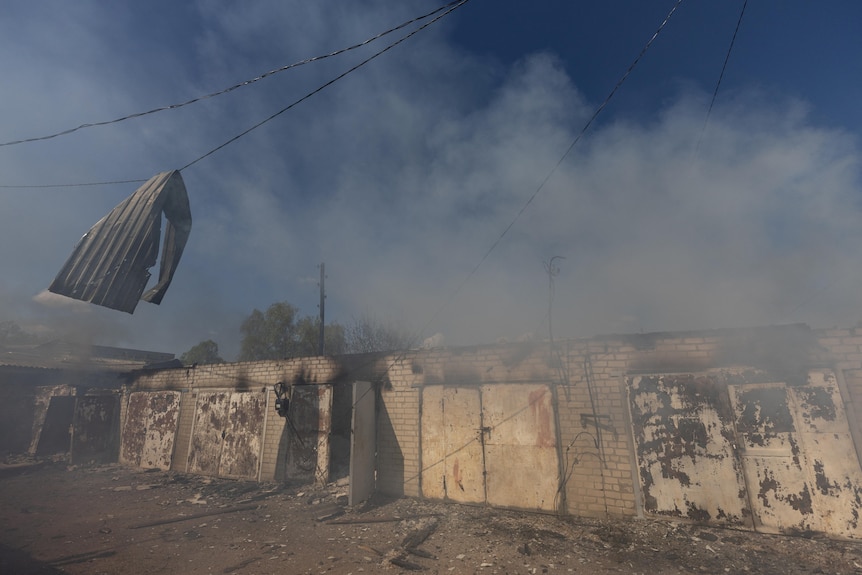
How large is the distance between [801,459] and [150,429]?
53.1 feet

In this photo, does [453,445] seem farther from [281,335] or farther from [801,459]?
[281,335]

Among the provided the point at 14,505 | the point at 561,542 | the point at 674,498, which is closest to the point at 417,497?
the point at 561,542

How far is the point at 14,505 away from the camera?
7945 mm

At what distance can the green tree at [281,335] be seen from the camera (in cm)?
3189

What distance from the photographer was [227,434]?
10.4 meters

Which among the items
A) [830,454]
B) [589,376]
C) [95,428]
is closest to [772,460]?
[830,454]

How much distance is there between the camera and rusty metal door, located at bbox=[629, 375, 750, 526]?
5789 millimetres

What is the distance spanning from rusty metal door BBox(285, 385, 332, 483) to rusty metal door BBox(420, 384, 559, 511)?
2797 mm

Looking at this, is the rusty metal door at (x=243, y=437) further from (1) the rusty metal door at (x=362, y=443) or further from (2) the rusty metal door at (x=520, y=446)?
(2) the rusty metal door at (x=520, y=446)

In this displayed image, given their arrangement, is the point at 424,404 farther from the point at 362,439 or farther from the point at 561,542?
the point at 561,542

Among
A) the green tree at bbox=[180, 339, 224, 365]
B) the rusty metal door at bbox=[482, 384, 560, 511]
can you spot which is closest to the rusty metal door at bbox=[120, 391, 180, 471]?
the rusty metal door at bbox=[482, 384, 560, 511]

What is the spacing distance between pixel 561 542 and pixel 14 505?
37.2ft

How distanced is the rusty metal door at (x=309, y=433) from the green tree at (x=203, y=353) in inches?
1190

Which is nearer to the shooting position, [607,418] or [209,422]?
[607,418]
